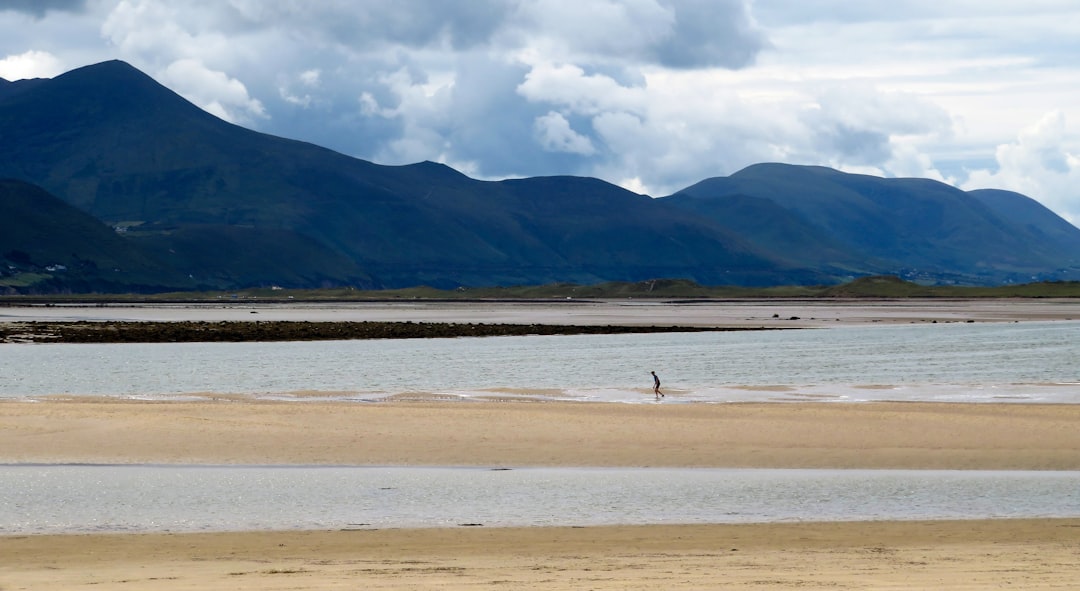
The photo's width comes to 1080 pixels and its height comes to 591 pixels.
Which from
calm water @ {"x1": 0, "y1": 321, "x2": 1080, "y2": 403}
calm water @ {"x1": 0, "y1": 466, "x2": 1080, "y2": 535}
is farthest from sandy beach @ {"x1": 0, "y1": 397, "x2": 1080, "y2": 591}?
calm water @ {"x1": 0, "y1": 321, "x2": 1080, "y2": 403}

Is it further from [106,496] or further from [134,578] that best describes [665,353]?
[134,578]

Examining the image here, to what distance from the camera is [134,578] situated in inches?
587

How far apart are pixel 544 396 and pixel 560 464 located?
14288 millimetres

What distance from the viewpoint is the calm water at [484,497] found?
2000 centimetres

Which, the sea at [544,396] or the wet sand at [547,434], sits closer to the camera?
the sea at [544,396]

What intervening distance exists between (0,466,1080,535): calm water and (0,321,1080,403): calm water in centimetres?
1517

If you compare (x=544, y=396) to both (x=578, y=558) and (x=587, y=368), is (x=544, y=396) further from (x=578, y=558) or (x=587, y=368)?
(x=578, y=558)

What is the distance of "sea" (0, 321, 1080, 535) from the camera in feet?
67.7

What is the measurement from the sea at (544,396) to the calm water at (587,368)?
0.47 ft

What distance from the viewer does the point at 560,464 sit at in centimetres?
2691

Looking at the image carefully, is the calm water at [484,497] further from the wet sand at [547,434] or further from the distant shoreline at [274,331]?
the distant shoreline at [274,331]

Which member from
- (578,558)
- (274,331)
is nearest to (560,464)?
(578,558)

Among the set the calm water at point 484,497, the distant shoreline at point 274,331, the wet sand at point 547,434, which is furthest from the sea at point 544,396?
the distant shoreline at point 274,331

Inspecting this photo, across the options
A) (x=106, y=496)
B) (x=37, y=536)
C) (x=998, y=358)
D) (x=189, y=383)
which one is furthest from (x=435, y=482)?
(x=998, y=358)
